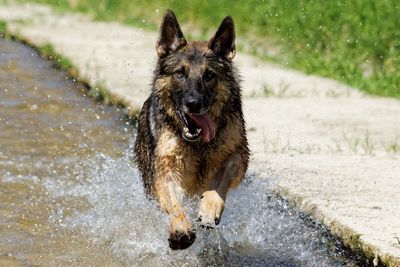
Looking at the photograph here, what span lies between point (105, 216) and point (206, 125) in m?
1.72

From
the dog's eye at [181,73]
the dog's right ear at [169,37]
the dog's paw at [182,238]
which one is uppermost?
the dog's right ear at [169,37]

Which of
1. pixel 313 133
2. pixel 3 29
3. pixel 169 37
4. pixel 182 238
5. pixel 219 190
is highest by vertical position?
pixel 169 37

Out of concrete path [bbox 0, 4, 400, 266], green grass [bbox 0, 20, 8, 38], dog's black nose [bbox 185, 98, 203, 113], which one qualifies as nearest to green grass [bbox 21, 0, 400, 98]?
concrete path [bbox 0, 4, 400, 266]

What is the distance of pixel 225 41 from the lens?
6906 millimetres

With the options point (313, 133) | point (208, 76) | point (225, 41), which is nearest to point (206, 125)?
point (208, 76)

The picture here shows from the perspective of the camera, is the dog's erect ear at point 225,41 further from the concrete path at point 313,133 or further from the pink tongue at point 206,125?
the concrete path at point 313,133

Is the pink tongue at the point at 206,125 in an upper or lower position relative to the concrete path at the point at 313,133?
upper

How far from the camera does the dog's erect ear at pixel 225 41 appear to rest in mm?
6844

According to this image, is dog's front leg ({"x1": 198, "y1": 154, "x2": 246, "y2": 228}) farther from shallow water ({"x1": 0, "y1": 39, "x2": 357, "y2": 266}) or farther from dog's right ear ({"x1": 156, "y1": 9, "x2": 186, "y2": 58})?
dog's right ear ({"x1": 156, "y1": 9, "x2": 186, "y2": 58})

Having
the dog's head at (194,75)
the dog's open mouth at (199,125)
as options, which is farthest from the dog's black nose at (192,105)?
the dog's open mouth at (199,125)

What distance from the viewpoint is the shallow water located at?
6980 millimetres

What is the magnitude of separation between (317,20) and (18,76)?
4.64 metres

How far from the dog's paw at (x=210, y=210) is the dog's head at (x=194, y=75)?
1.44 feet

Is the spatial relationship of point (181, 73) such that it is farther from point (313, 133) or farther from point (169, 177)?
point (313, 133)
